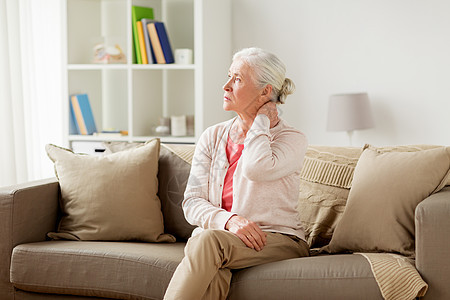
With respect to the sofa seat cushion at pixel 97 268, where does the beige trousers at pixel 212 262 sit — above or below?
above

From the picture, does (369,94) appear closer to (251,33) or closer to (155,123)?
(251,33)

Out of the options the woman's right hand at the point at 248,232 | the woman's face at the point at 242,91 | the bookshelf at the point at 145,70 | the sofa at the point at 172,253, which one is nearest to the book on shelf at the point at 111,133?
the bookshelf at the point at 145,70

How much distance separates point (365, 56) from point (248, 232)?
2.35m

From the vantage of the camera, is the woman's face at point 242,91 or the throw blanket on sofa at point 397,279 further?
the woman's face at point 242,91

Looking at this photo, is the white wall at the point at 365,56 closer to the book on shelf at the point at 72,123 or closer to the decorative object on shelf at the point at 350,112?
the decorative object on shelf at the point at 350,112

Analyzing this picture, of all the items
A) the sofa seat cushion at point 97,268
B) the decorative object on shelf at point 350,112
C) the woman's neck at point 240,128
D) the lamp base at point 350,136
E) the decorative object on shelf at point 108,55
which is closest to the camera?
the sofa seat cushion at point 97,268

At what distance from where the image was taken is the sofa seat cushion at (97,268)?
242 centimetres

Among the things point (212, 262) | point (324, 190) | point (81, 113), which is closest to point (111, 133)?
point (81, 113)

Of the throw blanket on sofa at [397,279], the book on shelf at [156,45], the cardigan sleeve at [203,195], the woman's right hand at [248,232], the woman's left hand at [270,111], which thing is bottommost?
the throw blanket on sofa at [397,279]

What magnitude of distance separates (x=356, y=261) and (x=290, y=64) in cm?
242

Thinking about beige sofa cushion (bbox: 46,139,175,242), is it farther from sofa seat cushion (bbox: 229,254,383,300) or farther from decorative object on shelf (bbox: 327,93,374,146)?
decorative object on shelf (bbox: 327,93,374,146)

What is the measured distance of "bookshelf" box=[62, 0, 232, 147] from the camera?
4.16 m

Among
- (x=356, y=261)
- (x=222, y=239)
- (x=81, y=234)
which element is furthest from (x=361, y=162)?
(x=81, y=234)

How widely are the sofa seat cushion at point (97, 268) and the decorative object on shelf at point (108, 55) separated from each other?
6.42 ft
